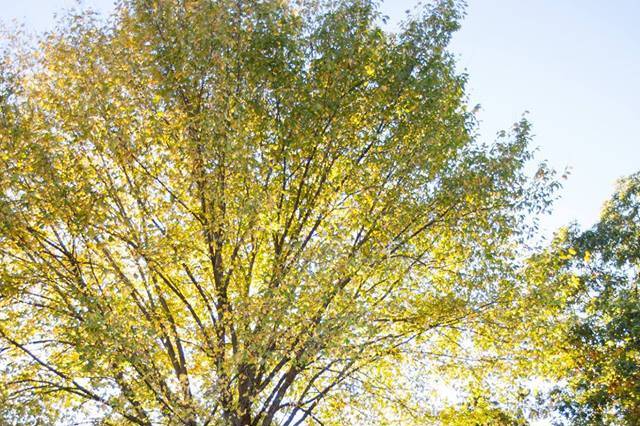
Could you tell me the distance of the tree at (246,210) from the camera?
10.5m

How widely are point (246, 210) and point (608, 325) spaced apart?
17222mm

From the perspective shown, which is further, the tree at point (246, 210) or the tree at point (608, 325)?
the tree at point (608, 325)

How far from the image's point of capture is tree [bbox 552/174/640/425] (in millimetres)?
21719

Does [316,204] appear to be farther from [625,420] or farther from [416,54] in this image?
[625,420]

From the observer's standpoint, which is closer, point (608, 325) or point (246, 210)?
point (246, 210)

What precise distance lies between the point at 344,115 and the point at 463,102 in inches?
124

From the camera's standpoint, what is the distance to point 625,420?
2167cm

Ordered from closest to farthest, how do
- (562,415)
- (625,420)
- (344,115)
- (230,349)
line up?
1. (230,349)
2. (344,115)
3. (625,420)
4. (562,415)

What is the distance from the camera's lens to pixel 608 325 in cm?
2245

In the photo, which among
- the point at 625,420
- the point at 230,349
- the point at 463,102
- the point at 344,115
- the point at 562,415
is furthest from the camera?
the point at 562,415

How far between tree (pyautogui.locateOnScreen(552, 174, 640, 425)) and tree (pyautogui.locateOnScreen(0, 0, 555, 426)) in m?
10.4

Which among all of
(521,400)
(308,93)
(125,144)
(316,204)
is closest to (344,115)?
(308,93)

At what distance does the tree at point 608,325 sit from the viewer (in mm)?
21719

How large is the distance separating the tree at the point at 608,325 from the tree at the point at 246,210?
10363 millimetres
